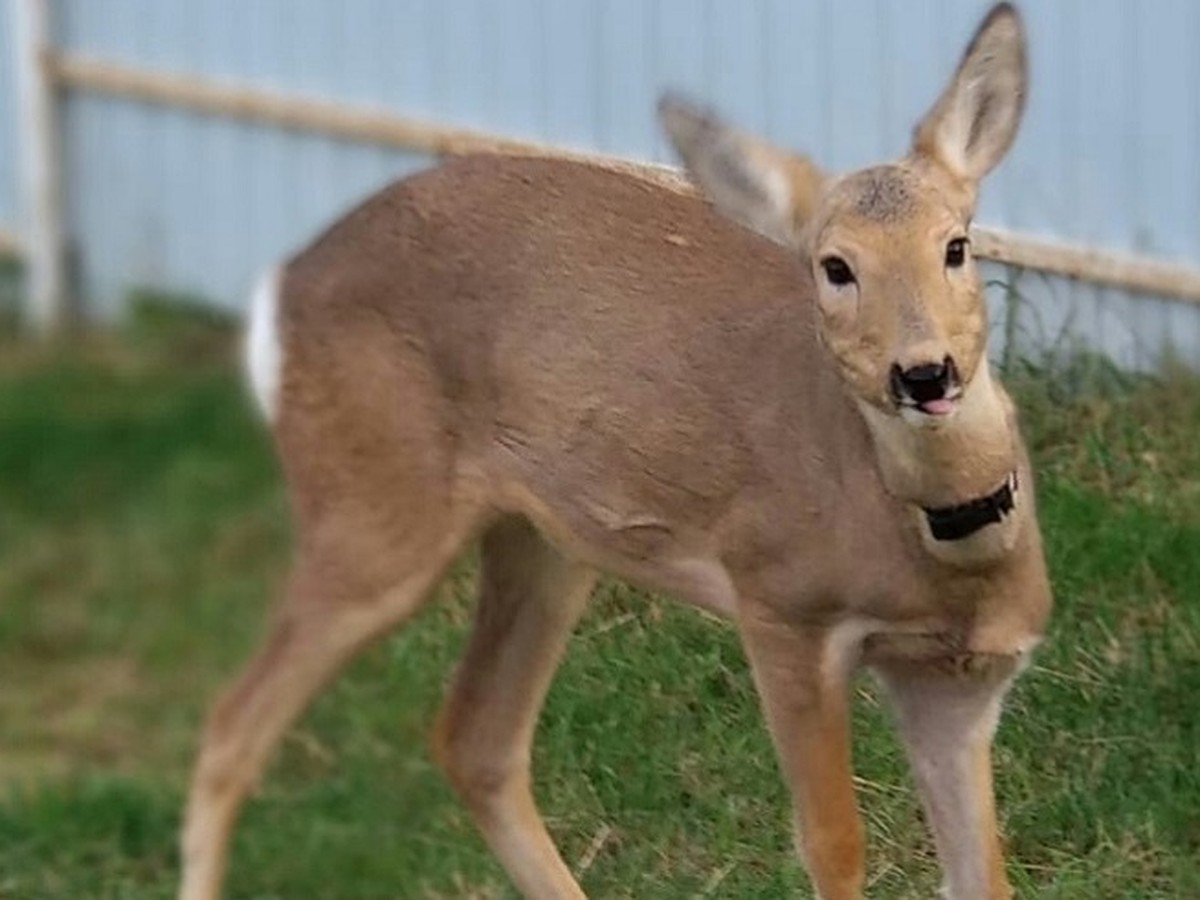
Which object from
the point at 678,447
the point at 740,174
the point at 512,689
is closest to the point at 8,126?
the point at 512,689

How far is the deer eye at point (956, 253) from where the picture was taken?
513 centimetres

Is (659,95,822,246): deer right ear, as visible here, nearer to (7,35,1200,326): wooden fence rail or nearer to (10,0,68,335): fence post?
(7,35,1200,326): wooden fence rail

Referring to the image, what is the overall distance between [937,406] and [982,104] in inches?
24.6

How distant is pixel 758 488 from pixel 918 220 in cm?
63

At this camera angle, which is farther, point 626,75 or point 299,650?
point 626,75

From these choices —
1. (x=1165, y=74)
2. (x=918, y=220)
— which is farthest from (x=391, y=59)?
(x=918, y=220)

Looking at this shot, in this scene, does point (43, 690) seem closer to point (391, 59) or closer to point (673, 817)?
point (391, 59)

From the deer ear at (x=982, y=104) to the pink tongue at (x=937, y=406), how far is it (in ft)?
1.55

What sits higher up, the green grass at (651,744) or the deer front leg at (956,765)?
the deer front leg at (956,765)

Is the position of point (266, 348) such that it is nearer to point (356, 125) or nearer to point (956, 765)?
point (956, 765)

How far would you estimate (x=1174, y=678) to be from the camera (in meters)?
6.30

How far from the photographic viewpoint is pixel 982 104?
546 cm

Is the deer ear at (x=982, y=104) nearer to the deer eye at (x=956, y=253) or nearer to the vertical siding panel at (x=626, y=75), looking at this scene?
the deer eye at (x=956, y=253)

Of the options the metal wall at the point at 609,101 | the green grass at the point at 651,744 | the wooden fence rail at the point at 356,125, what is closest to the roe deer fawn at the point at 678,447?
the green grass at the point at 651,744
